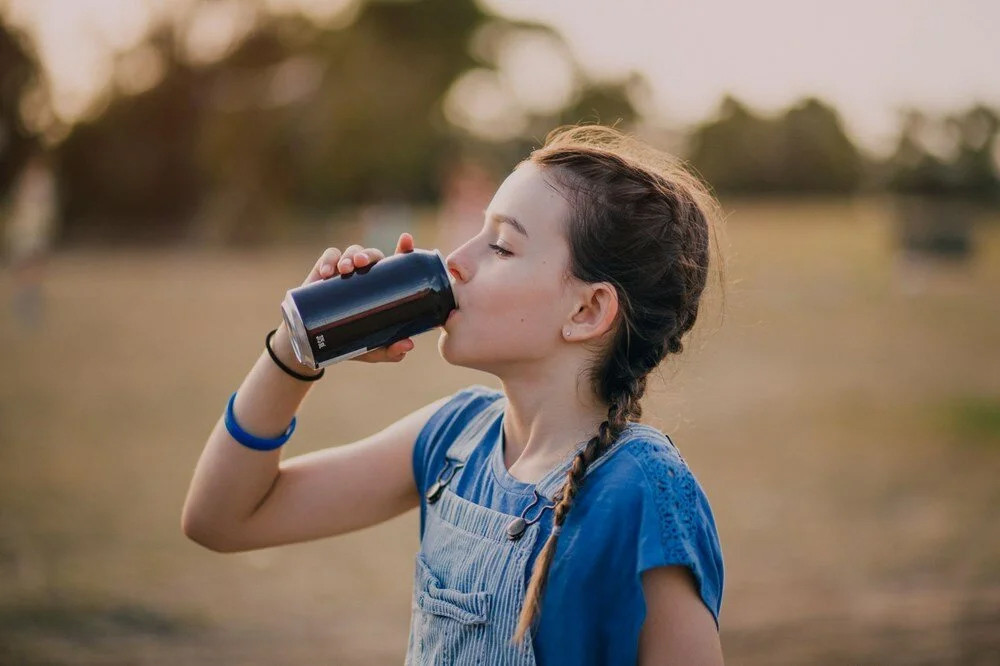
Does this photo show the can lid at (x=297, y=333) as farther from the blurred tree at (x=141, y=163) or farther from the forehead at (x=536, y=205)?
the blurred tree at (x=141, y=163)

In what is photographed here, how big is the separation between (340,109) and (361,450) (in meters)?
32.9

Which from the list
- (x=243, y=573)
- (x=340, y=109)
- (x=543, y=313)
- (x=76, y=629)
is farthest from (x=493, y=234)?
(x=340, y=109)

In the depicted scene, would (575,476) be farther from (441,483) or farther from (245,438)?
(245,438)

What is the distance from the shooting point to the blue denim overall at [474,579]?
176 cm

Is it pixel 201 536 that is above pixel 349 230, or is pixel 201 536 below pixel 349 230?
below

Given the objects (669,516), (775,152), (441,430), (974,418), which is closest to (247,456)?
(441,430)

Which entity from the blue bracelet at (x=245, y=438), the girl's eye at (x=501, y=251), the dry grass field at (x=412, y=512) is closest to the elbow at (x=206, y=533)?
the blue bracelet at (x=245, y=438)

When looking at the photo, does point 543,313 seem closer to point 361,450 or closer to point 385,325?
point 385,325

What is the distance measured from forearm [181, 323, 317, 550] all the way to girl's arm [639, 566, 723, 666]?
2.71ft

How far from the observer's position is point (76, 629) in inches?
159

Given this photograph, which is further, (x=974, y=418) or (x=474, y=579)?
(x=974, y=418)

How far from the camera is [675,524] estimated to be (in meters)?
1.68

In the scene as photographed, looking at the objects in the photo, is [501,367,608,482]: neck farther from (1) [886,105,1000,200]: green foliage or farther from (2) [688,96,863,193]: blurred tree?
(2) [688,96,863,193]: blurred tree

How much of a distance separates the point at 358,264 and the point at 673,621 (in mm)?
913
